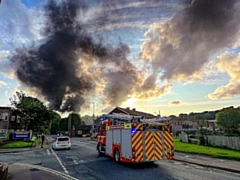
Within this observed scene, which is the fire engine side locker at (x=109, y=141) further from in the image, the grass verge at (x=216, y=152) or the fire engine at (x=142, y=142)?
the grass verge at (x=216, y=152)

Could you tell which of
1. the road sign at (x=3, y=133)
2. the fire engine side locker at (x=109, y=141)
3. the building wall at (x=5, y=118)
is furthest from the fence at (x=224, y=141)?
the building wall at (x=5, y=118)

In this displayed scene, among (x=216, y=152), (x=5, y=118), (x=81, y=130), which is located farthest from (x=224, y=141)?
(x=81, y=130)

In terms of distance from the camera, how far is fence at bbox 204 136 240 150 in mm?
19703

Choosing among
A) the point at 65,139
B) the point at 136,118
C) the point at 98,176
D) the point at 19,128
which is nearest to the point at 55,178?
the point at 98,176

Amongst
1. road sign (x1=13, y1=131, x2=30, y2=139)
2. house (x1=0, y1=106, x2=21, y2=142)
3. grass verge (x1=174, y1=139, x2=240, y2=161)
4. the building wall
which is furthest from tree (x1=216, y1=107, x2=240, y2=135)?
the building wall

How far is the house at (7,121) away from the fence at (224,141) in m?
31.3

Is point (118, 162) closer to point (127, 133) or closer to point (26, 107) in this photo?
point (127, 133)

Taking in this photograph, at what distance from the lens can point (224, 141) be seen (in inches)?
839

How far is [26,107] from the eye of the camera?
38.9 meters

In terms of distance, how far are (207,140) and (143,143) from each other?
16.0 metres

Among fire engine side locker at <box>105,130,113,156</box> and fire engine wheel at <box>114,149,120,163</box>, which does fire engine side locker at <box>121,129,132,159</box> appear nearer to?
fire engine wheel at <box>114,149,120,163</box>

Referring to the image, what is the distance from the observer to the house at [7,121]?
3638cm

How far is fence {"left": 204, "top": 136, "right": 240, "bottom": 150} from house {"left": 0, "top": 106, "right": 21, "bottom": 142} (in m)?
31.3

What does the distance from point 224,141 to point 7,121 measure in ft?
118
